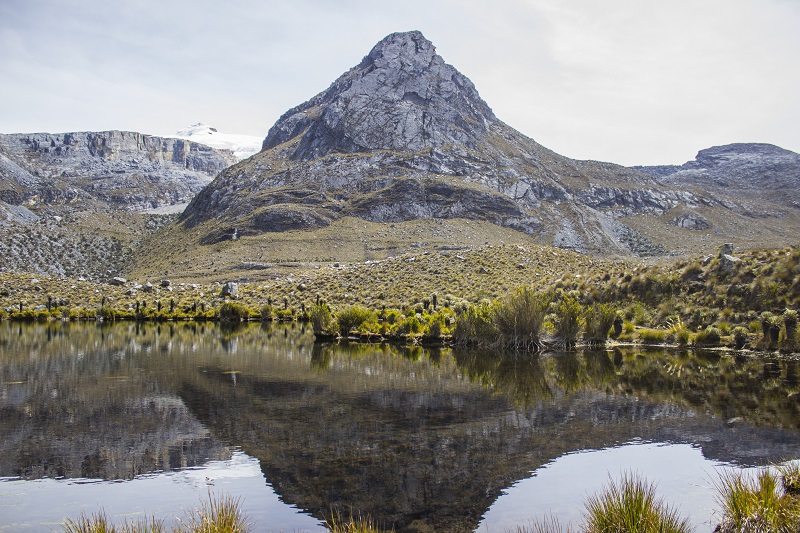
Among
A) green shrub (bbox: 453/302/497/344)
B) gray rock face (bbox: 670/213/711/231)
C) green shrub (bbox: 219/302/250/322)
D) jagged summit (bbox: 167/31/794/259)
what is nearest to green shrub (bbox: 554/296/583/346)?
green shrub (bbox: 453/302/497/344)

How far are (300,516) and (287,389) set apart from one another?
10.0 m

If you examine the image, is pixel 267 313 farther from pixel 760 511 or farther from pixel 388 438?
pixel 760 511

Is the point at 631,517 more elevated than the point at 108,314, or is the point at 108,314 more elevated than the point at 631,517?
the point at 631,517

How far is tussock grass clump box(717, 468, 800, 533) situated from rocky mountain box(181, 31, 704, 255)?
104886 mm

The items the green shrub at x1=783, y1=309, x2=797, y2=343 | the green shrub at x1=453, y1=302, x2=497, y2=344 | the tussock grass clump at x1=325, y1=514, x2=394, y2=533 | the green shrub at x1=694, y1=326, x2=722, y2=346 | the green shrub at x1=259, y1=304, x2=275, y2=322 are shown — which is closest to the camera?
the tussock grass clump at x1=325, y1=514, x2=394, y2=533

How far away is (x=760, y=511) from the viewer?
20.6ft

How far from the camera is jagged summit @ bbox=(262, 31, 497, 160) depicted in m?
141

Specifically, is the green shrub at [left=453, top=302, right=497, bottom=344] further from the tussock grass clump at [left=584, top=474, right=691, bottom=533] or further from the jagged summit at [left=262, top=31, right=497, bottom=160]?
the jagged summit at [left=262, top=31, right=497, bottom=160]

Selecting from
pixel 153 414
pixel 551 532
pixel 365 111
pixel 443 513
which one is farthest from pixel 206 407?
pixel 365 111

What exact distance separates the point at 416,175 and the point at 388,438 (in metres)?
119

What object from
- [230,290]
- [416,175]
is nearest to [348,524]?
[230,290]

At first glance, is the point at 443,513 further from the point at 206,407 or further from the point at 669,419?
the point at 206,407

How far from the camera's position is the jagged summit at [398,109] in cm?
14125

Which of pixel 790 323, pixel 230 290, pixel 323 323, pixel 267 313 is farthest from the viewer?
pixel 230 290
